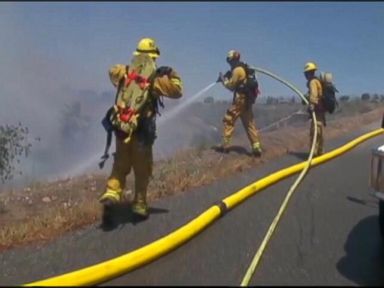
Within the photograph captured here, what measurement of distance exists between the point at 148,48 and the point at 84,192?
14.7 ft

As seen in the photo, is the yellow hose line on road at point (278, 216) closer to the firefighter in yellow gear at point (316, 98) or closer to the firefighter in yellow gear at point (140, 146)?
the firefighter in yellow gear at point (316, 98)

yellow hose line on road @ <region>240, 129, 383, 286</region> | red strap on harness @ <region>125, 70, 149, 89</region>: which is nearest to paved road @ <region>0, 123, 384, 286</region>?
yellow hose line on road @ <region>240, 129, 383, 286</region>

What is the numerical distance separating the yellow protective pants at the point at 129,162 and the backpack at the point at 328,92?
564cm

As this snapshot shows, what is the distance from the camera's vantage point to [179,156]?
14.1m

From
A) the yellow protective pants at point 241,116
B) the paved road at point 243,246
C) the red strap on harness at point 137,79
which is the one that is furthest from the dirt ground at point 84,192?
the red strap on harness at point 137,79

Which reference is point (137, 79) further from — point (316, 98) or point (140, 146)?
point (316, 98)

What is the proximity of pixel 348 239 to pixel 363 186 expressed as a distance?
116 inches

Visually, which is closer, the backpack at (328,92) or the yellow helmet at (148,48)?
the yellow helmet at (148,48)

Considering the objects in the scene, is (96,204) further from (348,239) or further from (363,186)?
(363,186)

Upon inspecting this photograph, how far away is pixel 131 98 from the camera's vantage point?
6.54 metres

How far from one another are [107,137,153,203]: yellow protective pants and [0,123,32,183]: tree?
6105mm

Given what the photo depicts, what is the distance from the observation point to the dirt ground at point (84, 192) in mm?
6984

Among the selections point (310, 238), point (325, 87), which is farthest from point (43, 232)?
point (325, 87)

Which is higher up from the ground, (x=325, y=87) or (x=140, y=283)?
(x=325, y=87)
